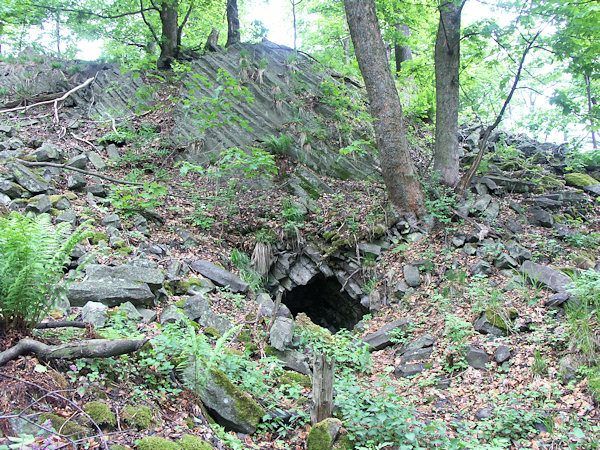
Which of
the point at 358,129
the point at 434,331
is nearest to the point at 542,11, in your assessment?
the point at 358,129

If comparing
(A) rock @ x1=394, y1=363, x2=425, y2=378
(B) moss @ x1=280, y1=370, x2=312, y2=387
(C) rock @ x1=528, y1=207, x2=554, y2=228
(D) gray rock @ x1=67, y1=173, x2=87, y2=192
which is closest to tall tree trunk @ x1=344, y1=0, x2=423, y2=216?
(C) rock @ x1=528, y1=207, x2=554, y2=228

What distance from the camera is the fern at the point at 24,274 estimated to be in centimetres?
271

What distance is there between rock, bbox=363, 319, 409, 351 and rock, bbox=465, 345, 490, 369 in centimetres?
122

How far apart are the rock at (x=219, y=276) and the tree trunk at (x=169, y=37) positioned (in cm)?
1001

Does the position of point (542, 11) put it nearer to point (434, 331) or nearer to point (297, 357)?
point (434, 331)

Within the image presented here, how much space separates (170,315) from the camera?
4.62 metres

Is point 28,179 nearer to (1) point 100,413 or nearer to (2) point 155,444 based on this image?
(1) point 100,413

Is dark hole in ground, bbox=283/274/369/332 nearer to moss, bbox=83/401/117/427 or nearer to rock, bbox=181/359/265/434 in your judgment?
rock, bbox=181/359/265/434

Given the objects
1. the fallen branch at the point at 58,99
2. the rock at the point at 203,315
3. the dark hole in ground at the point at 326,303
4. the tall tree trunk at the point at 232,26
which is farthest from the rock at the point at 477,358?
the tall tree trunk at the point at 232,26

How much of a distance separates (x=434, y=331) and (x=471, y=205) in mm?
3691

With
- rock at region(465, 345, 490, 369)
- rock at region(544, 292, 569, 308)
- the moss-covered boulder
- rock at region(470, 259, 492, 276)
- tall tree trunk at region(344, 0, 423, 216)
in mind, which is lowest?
rock at region(465, 345, 490, 369)

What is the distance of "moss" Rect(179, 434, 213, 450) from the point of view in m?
2.58

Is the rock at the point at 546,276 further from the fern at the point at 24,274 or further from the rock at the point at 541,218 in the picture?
the fern at the point at 24,274

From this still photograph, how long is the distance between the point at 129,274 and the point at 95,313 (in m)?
1.25
